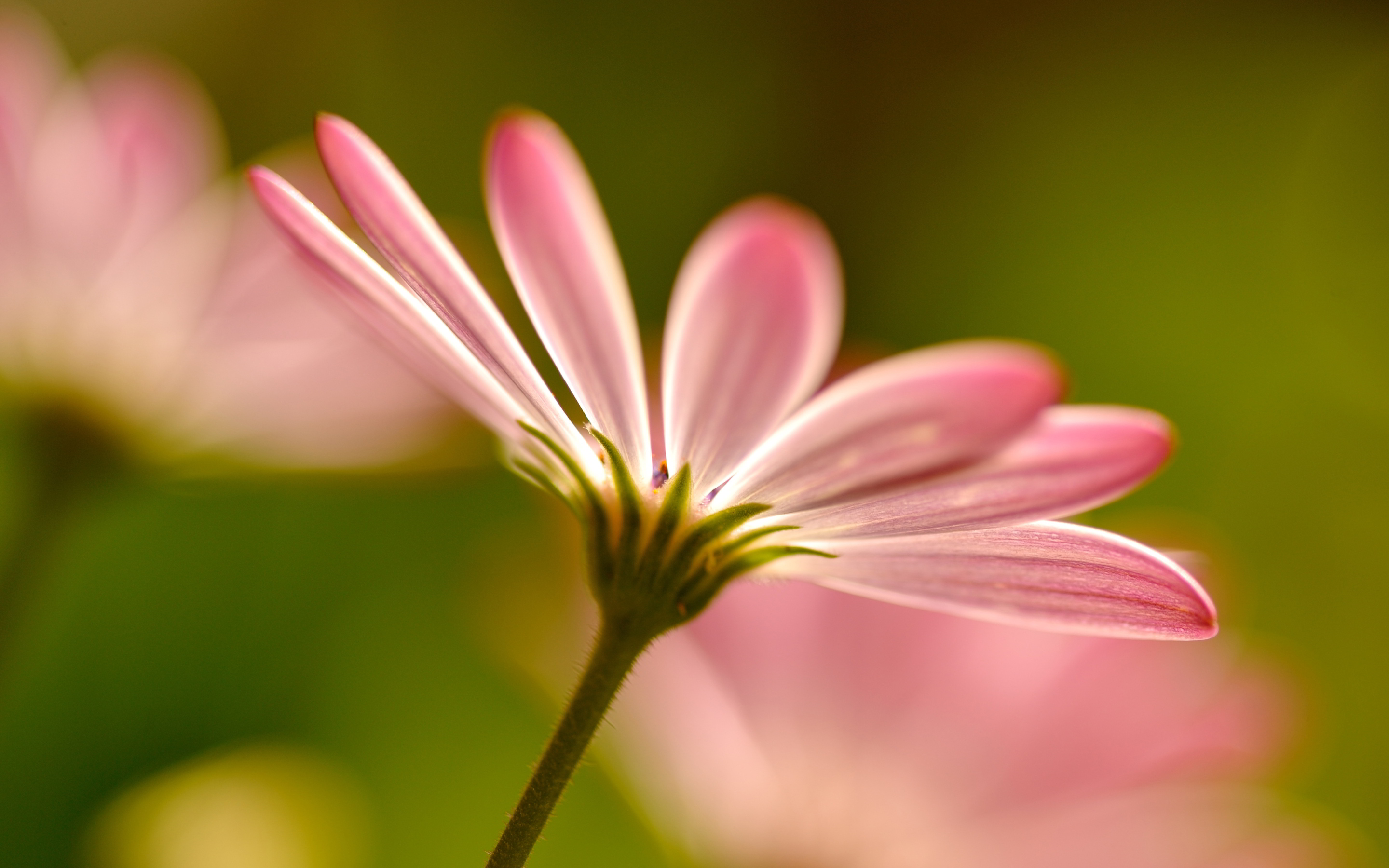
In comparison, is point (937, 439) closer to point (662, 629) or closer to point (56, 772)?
point (662, 629)

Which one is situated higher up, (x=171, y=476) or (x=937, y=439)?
(x=937, y=439)

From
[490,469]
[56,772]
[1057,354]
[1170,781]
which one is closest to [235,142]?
[490,469]

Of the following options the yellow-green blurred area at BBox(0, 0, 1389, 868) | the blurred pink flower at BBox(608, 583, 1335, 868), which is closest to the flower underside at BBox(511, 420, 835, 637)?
the blurred pink flower at BBox(608, 583, 1335, 868)

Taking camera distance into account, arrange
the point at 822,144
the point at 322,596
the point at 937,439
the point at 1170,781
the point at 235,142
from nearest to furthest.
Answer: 1. the point at 937,439
2. the point at 1170,781
3. the point at 322,596
4. the point at 235,142
5. the point at 822,144

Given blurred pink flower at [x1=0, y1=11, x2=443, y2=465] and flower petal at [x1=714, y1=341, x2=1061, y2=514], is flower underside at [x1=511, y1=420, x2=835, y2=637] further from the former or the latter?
blurred pink flower at [x1=0, y1=11, x2=443, y2=465]

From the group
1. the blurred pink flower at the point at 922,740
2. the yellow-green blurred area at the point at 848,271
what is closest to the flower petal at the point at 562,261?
the blurred pink flower at the point at 922,740

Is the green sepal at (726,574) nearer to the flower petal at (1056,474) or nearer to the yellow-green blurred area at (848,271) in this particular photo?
the flower petal at (1056,474)

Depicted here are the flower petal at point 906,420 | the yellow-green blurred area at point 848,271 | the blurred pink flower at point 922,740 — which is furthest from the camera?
the yellow-green blurred area at point 848,271

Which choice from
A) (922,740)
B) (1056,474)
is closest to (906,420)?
(1056,474)
